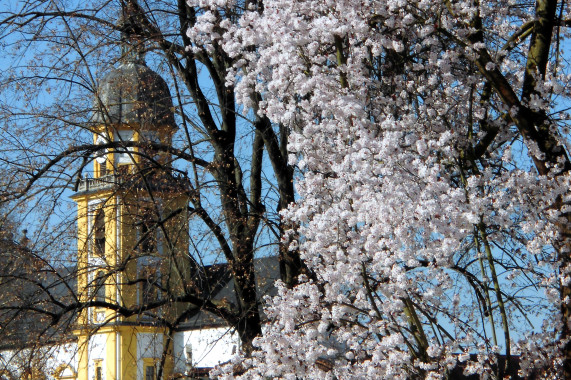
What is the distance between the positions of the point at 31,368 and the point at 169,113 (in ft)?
12.1

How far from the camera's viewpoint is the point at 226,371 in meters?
7.55

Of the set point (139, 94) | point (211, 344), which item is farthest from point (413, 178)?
point (139, 94)

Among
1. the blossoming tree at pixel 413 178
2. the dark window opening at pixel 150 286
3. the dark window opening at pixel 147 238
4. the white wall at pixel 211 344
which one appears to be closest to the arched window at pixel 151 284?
the dark window opening at pixel 150 286

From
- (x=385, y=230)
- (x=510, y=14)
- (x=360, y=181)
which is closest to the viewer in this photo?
(x=385, y=230)

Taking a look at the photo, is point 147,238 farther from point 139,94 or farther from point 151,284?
point 139,94

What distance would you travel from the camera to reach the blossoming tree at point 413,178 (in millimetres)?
5914

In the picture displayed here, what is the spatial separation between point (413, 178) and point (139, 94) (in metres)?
5.89

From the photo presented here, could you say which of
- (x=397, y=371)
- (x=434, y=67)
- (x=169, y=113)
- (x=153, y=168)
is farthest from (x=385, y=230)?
(x=169, y=113)

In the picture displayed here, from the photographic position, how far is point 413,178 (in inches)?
233

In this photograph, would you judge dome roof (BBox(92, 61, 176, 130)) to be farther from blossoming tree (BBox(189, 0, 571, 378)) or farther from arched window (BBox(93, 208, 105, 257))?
blossoming tree (BBox(189, 0, 571, 378))

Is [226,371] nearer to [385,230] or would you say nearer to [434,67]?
[385,230]

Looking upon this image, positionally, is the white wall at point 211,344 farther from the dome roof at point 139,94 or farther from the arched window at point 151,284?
the dome roof at point 139,94

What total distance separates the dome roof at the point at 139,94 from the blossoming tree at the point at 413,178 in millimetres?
3484

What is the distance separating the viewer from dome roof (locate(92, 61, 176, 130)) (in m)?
10.4
